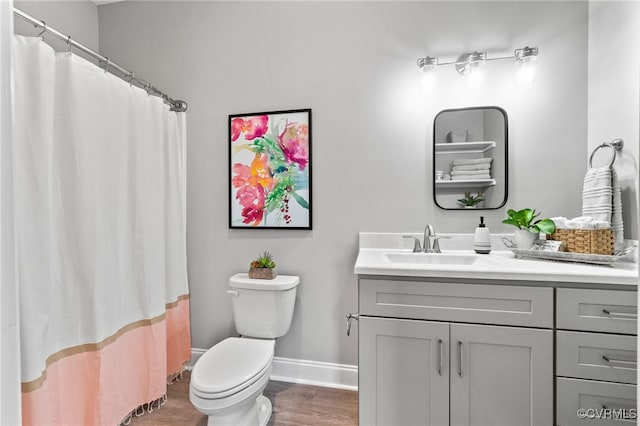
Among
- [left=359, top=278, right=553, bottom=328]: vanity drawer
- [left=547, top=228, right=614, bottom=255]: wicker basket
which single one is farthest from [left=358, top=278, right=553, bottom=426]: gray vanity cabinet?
[left=547, top=228, right=614, bottom=255]: wicker basket

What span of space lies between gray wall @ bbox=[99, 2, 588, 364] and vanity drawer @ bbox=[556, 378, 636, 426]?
850 mm

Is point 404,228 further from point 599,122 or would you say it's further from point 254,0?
point 254,0

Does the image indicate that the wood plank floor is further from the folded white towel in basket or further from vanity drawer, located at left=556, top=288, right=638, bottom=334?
the folded white towel in basket

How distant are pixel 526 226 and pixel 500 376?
76 cm

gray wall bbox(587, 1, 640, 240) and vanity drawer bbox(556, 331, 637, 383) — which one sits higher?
gray wall bbox(587, 1, 640, 240)

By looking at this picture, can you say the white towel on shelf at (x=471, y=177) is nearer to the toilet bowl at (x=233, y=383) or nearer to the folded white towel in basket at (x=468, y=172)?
the folded white towel in basket at (x=468, y=172)

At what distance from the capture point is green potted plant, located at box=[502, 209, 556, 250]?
4.96ft

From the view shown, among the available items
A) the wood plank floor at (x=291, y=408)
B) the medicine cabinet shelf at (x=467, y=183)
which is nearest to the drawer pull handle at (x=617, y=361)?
the medicine cabinet shelf at (x=467, y=183)

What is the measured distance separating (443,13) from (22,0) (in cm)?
240

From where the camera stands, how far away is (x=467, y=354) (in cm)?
123

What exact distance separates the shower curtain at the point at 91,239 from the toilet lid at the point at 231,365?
44cm

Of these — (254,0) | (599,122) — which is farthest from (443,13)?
(254,0)

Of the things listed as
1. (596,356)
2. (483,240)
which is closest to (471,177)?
(483,240)

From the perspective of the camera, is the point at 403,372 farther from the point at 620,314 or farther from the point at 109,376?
the point at 109,376
